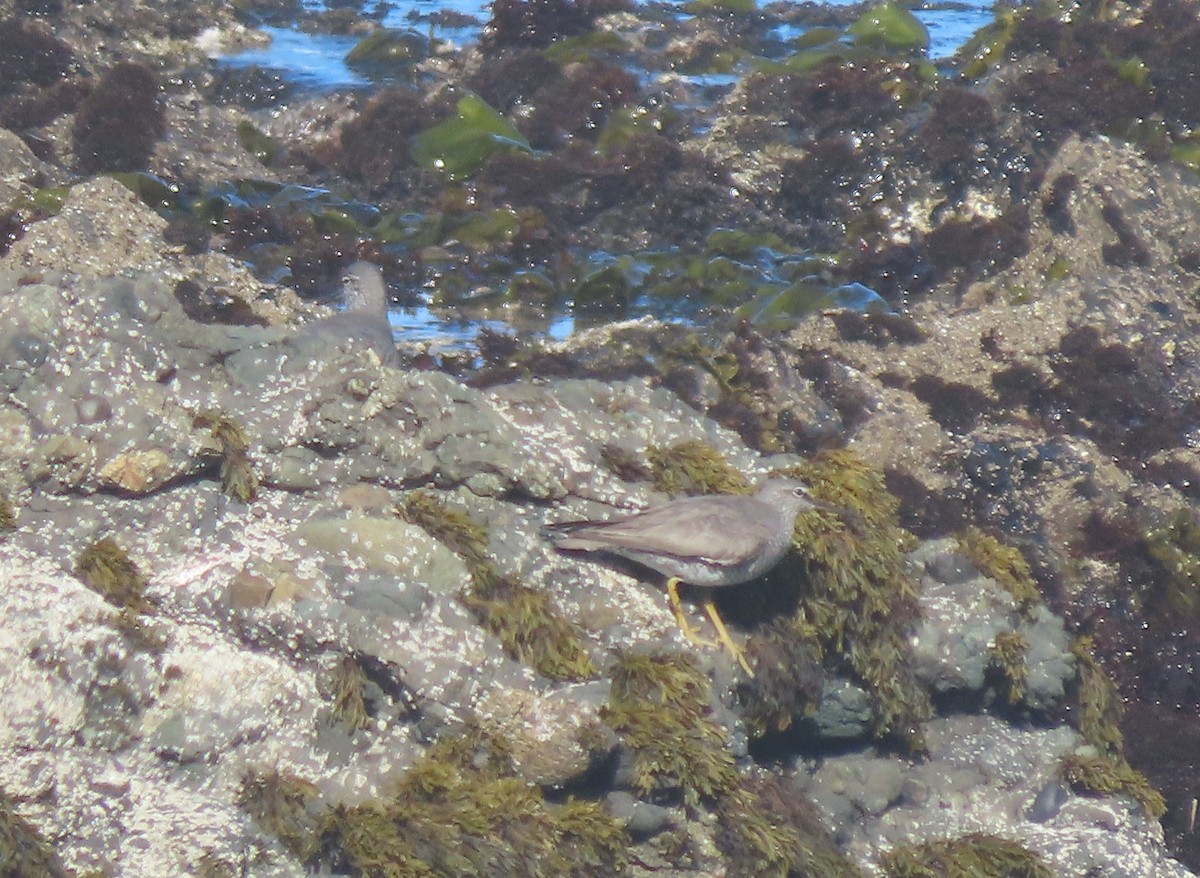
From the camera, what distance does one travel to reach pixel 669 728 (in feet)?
14.4

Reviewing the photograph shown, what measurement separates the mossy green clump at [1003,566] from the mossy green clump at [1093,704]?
0.32m

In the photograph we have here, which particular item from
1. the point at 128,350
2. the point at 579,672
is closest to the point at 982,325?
the point at 579,672

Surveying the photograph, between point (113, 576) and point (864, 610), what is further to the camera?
point (864, 610)

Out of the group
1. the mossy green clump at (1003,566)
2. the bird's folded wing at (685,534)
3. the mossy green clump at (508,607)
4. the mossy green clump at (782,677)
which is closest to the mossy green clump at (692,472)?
A: the bird's folded wing at (685,534)

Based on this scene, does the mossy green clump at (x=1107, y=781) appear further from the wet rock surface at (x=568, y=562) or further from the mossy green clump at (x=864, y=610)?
the mossy green clump at (x=864, y=610)

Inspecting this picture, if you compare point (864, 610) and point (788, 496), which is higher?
point (788, 496)

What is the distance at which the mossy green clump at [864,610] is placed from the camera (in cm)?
518

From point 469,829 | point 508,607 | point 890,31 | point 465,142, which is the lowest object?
point 465,142

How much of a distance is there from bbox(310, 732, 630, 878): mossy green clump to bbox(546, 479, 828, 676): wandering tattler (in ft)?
3.07

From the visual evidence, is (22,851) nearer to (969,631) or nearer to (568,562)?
(568,562)

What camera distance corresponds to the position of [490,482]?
197 inches

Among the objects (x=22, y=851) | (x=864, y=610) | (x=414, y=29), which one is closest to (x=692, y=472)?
(x=864, y=610)

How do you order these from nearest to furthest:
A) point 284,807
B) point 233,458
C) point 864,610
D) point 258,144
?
point 284,807, point 233,458, point 864,610, point 258,144

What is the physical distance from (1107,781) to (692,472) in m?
2.18
